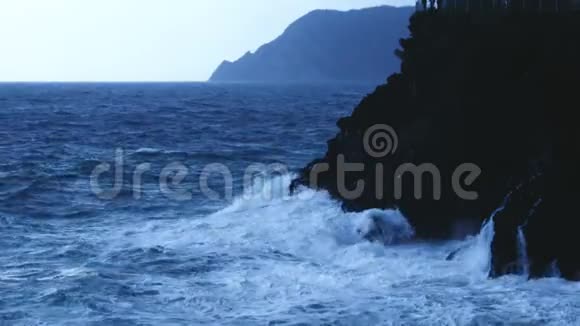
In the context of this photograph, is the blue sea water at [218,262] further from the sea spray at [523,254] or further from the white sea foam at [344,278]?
the sea spray at [523,254]

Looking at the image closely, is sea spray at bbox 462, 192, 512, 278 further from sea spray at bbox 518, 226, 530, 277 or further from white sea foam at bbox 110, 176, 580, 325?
sea spray at bbox 518, 226, 530, 277

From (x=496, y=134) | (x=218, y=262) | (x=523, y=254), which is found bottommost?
(x=218, y=262)

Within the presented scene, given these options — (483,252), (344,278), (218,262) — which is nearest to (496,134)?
(483,252)

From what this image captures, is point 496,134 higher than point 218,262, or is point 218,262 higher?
point 496,134

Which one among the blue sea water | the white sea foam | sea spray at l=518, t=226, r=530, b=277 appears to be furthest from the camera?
sea spray at l=518, t=226, r=530, b=277

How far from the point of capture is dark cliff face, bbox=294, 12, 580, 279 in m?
14.4

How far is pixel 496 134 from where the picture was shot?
1748 cm

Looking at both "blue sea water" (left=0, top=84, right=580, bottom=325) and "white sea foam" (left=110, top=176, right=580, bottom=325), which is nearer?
"white sea foam" (left=110, top=176, right=580, bottom=325)

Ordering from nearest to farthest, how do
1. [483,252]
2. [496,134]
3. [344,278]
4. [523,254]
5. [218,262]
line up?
[523,254] → [344,278] → [483,252] → [218,262] → [496,134]

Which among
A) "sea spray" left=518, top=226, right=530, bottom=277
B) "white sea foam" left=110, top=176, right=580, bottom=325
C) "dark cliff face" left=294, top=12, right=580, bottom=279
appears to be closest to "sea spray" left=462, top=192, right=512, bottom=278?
"white sea foam" left=110, top=176, right=580, bottom=325

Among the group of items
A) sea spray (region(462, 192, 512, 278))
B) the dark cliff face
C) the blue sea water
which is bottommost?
the blue sea water

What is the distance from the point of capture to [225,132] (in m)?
48.9

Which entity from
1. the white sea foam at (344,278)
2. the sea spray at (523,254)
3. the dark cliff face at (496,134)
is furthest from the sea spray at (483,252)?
the sea spray at (523,254)

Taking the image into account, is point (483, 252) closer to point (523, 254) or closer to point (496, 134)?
point (523, 254)
